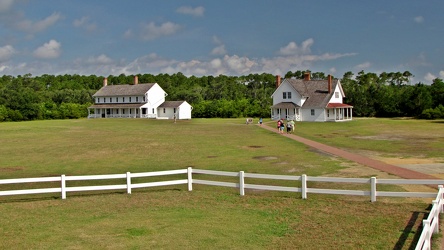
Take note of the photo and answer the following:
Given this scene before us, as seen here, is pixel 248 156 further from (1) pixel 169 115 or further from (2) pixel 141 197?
(1) pixel 169 115

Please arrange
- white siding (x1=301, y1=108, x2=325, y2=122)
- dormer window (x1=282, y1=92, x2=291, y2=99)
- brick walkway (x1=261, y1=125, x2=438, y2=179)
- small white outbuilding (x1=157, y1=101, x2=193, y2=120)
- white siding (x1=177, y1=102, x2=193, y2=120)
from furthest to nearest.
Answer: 1. white siding (x1=177, y1=102, x2=193, y2=120)
2. small white outbuilding (x1=157, y1=101, x2=193, y2=120)
3. dormer window (x1=282, y1=92, x2=291, y2=99)
4. white siding (x1=301, y1=108, x2=325, y2=122)
5. brick walkway (x1=261, y1=125, x2=438, y2=179)

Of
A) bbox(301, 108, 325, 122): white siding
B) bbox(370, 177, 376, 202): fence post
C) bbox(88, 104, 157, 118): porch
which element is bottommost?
bbox(370, 177, 376, 202): fence post

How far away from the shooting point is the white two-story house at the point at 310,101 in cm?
7494

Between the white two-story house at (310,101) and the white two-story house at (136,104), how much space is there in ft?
78.9

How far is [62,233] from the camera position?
12.5m

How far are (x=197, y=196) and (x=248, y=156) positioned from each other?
43.0ft

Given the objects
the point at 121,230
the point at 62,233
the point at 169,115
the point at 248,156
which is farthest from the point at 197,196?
the point at 169,115

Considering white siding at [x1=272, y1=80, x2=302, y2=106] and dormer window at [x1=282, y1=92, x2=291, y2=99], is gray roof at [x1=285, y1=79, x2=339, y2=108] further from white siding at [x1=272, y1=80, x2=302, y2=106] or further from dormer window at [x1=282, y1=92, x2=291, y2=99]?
dormer window at [x1=282, y1=92, x2=291, y2=99]

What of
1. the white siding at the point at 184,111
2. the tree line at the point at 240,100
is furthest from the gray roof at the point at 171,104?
the tree line at the point at 240,100

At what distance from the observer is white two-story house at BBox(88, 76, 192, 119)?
95750 mm

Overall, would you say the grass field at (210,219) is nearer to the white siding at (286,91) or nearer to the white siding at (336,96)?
the white siding at (286,91)

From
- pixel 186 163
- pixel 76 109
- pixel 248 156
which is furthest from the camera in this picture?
pixel 76 109

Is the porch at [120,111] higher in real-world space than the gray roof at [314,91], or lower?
lower

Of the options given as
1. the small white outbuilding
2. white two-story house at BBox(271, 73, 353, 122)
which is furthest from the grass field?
the small white outbuilding
